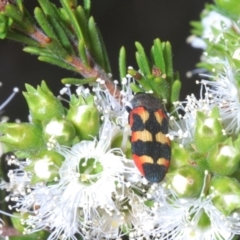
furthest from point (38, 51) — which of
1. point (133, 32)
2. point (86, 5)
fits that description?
point (133, 32)

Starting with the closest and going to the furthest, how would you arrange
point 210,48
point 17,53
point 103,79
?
point 103,79
point 210,48
point 17,53

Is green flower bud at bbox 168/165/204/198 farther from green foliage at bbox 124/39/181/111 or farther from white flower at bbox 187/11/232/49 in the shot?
white flower at bbox 187/11/232/49

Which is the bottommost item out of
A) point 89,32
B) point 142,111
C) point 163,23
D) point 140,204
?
point 163,23

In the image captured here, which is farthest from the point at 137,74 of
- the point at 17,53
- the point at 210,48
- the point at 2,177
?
the point at 17,53

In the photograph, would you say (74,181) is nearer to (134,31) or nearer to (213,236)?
(213,236)

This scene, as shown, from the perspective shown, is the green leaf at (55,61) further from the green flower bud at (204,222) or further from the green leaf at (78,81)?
the green flower bud at (204,222)

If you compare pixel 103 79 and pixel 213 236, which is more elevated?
pixel 103 79

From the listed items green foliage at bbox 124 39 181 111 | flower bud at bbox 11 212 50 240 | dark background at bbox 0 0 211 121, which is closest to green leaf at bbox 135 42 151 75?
green foliage at bbox 124 39 181 111
